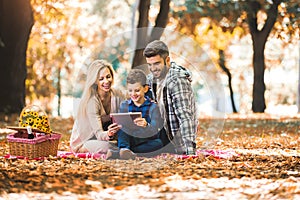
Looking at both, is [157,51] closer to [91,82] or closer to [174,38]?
[91,82]

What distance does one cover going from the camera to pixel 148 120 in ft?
21.8

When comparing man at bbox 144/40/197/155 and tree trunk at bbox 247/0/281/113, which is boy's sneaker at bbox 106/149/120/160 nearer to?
man at bbox 144/40/197/155

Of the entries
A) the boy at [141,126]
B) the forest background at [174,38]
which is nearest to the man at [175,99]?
the boy at [141,126]

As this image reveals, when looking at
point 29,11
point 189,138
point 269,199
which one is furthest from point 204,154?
point 29,11

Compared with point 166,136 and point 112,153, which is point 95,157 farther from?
point 166,136

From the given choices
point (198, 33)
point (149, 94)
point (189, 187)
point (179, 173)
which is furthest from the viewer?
point (198, 33)

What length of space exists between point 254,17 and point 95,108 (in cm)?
1314

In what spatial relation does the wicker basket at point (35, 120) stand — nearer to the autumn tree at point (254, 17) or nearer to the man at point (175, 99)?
the man at point (175, 99)

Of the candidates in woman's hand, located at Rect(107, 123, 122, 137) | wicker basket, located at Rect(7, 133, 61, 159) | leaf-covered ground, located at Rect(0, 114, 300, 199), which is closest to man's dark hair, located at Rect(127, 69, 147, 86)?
woman's hand, located at Rect(107, 123, 122, 137)

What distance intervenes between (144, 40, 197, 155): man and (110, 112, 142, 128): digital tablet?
41 centimetres

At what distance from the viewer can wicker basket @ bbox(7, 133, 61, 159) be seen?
6457 millimetres

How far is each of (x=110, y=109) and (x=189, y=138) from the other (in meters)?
1.02

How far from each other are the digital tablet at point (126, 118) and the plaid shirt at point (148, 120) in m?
0.10

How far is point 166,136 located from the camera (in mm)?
6746
